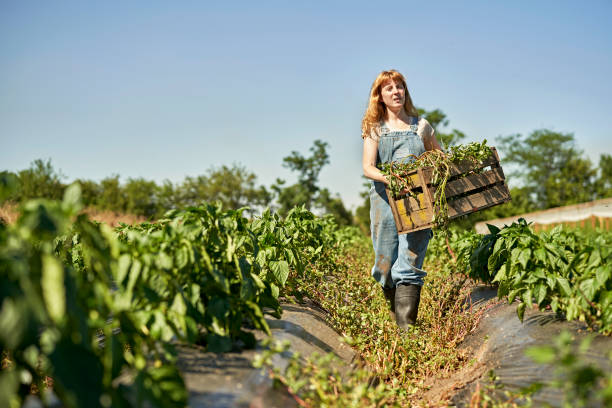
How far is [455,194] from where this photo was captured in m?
3.08

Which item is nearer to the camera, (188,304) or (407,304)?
(188,304)

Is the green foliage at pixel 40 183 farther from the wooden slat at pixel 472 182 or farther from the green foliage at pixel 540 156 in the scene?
the green foliage at pixel 540 156

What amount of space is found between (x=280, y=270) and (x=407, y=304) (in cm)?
115

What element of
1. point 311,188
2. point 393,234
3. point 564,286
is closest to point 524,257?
point 564,286

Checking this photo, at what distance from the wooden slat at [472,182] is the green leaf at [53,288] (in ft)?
7.85

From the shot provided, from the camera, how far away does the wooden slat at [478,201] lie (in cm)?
310

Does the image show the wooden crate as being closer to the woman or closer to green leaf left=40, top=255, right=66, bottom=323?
the woman

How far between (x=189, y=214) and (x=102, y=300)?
2.12 feet

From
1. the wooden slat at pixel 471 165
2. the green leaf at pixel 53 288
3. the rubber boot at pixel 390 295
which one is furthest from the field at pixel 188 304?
the wooden slat at pixel 471 165

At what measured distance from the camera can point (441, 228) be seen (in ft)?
9.89

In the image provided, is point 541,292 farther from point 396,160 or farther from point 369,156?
point 369,156

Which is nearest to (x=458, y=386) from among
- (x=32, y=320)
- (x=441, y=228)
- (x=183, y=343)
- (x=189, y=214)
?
(x=441, y=228)

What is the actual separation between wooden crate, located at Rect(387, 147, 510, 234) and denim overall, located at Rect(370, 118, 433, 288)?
0.27m

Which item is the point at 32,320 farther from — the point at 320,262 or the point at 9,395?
the point at 320,262
